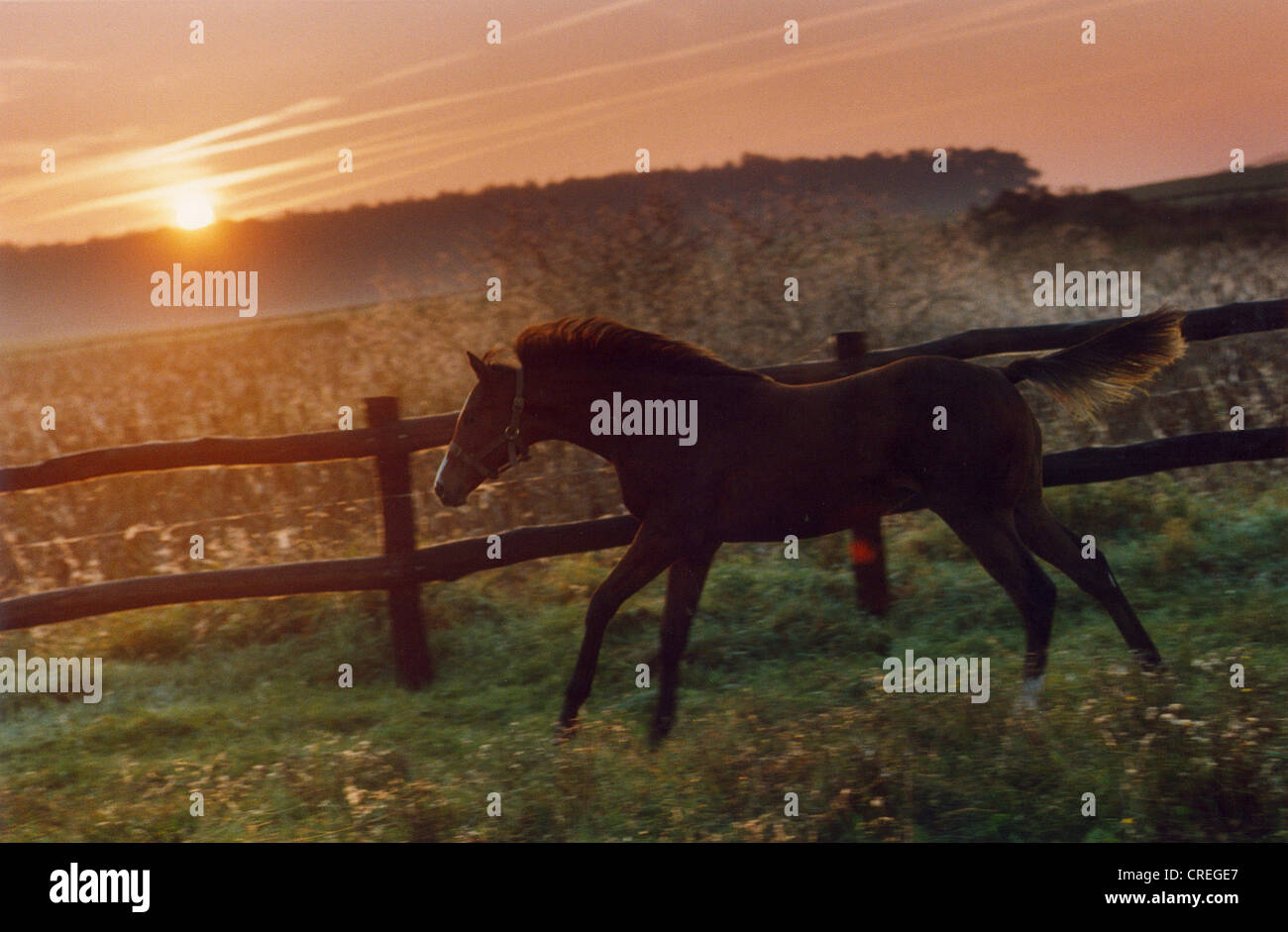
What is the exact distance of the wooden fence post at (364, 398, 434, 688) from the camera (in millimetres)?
5836

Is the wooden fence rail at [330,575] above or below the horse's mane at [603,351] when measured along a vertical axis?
below

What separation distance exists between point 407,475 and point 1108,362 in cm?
363

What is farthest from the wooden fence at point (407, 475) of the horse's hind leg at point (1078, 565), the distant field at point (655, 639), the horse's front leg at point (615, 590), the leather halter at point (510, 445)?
the horse's front leg at point (615, 590)

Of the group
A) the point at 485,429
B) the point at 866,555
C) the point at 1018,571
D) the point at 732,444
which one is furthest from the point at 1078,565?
the point at 485,429

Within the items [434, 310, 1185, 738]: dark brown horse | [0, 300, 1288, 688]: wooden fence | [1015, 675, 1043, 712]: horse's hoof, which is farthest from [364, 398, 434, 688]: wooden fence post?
[1015, 675, 1043, 712]: horse's hoof

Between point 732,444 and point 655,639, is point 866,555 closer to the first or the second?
point 655,639

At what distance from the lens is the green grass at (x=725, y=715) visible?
13.3 ft

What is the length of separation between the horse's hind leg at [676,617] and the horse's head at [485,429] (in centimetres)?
93

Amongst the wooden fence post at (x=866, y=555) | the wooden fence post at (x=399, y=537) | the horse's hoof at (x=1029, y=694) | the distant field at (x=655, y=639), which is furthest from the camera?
the wooden fence post at (x=866, y=555)

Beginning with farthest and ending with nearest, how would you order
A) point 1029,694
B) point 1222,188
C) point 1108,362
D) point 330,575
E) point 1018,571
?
point 1222,188
point 330,575
point 1108,362
point 1018,571
point 1029,694

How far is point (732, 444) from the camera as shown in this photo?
16.1 feet

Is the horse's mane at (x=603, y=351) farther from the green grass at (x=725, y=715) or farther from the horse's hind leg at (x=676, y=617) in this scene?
the green grass at (x=725, y=715)

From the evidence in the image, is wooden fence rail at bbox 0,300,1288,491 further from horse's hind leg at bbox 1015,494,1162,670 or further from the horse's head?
horse's hind leg at bbox 1015,494,1162,670

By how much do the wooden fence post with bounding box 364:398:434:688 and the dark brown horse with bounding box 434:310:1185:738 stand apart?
1002mm
